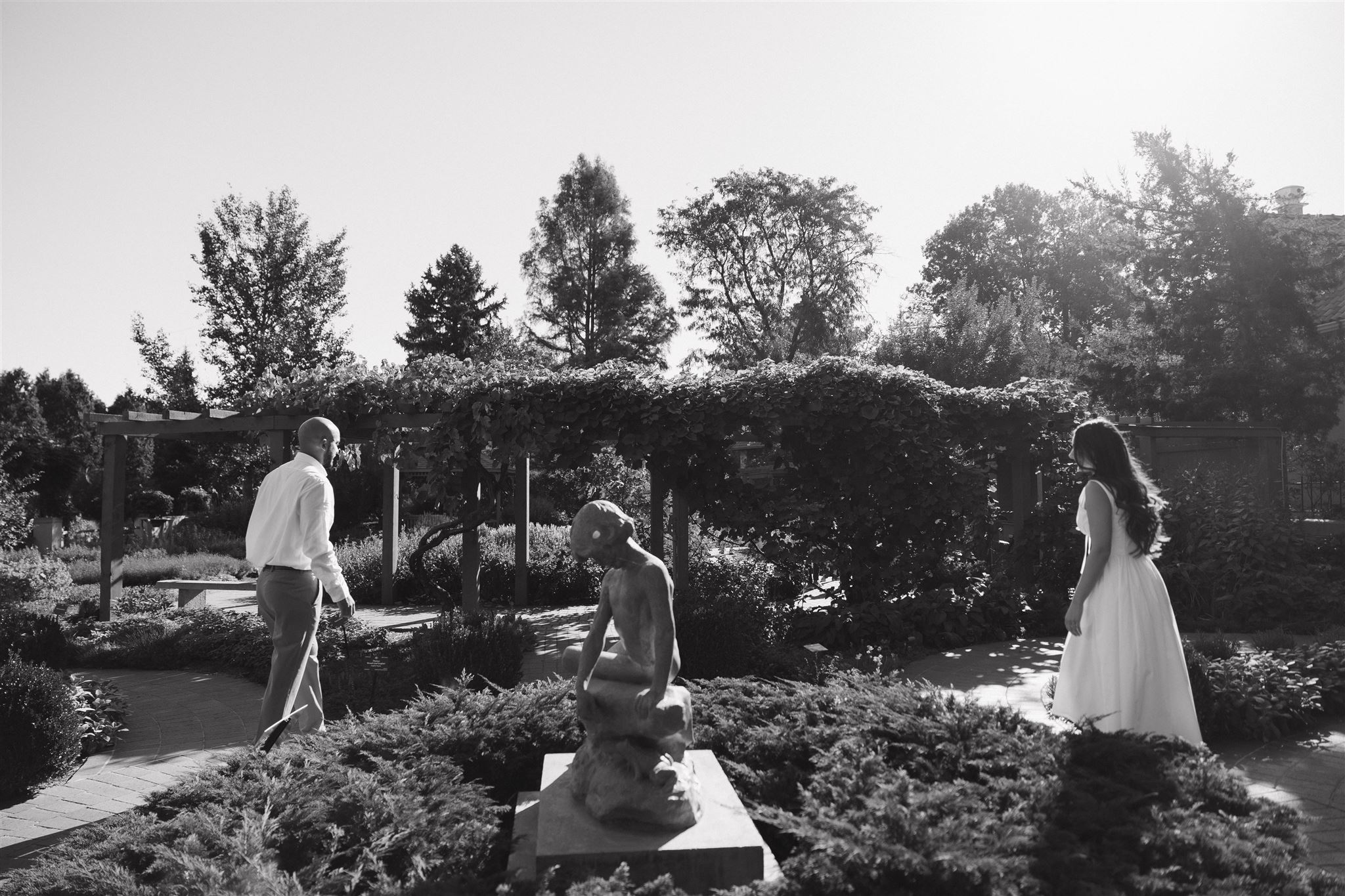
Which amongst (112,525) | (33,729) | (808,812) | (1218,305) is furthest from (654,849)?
(1218,305)

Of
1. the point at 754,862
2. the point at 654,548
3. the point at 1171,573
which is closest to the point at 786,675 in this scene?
the point at 654,548

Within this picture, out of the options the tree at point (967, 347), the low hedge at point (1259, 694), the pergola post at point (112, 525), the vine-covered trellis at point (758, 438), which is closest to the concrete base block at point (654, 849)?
the low hedge at point (1259, 694)

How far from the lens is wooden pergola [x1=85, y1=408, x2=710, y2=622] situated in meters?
9.02

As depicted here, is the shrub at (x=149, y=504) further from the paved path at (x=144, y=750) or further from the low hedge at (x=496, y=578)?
the paved path at (x=144, y=750)

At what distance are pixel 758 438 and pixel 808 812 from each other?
5.95m

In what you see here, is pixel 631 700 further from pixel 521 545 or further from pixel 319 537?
pixel 521 545

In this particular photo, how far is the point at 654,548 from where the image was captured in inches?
352

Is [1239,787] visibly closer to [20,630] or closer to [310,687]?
[310,687]

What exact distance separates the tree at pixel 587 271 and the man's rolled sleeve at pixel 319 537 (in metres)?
26.4

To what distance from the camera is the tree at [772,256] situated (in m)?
32.6

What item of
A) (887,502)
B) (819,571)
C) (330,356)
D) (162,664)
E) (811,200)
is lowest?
(162,664)

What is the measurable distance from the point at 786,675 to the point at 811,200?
93.6ft

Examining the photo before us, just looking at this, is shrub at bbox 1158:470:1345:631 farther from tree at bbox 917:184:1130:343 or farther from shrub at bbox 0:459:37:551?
tree at bbox 917:184:1130:343

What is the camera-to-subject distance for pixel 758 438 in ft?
29.0
